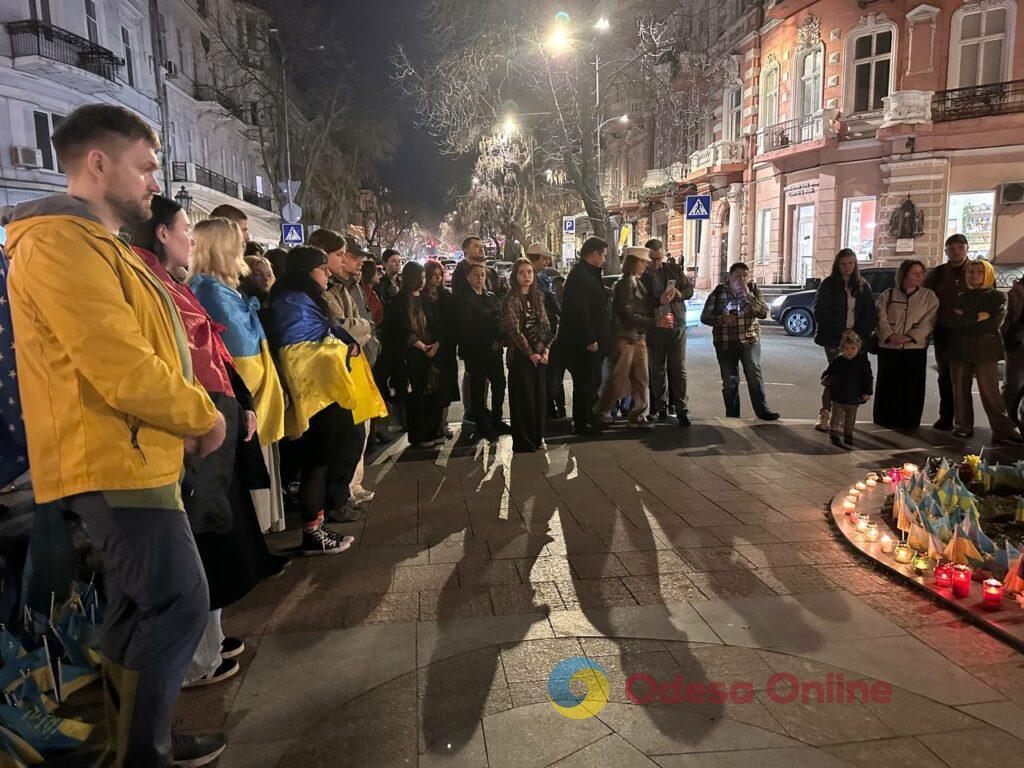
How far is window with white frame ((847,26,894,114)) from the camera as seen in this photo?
2309cm

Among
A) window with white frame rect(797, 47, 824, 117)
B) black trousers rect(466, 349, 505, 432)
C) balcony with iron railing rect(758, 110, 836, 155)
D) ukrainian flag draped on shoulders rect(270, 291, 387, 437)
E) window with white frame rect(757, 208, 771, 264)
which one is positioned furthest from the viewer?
window with white frame rect(757, 208, 771, 264)

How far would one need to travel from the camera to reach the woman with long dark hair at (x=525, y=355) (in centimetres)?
738

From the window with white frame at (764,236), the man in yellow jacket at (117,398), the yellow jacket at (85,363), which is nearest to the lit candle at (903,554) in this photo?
the man in yellow jacket at (117,398)

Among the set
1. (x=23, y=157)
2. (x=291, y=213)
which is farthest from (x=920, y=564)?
(x=23, y=157)

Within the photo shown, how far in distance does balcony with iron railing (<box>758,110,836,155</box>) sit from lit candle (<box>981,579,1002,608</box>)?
2315 centimetres

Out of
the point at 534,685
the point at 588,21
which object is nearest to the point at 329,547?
the point at 534,685

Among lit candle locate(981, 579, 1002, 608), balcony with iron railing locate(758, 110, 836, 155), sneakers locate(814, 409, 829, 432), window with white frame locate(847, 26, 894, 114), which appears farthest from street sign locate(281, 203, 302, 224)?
lit candle locate(981, 579, 1002, 608)

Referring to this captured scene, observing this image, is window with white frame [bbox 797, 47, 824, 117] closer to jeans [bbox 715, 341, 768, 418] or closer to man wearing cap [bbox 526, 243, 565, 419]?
man wearing cap [bbox 526, 243, 565, 419]

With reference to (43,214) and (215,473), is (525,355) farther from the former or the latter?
(43,214)

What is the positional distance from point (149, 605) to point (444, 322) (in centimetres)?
592

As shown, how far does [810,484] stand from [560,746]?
4.10m

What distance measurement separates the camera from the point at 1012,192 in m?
21.8

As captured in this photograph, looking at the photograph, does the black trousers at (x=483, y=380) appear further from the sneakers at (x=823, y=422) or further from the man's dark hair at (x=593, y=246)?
the sneakers at (x=823, y=422)

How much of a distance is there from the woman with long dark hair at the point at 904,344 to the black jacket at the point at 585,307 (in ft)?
9.58
